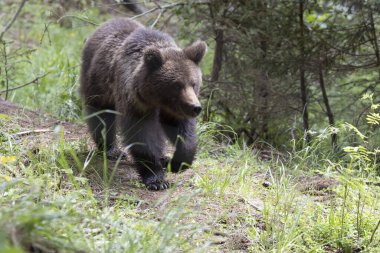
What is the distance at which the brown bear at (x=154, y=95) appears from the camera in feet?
17.1

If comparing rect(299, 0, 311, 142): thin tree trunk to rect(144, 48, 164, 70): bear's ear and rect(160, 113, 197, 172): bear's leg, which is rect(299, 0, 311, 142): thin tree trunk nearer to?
rect(160, 113, 197, 172): bear's leg

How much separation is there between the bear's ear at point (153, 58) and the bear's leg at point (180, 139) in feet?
1.68

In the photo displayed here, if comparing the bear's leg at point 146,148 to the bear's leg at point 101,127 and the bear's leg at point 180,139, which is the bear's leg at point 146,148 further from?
the bear's leg at point 101,127

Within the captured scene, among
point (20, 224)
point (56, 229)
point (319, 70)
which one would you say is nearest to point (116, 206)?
point (56, 229)

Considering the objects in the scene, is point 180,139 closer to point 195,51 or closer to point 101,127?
point 195,51

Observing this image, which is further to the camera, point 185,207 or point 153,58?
point 153,58

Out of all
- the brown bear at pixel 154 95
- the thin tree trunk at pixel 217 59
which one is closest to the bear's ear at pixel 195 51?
the brown bear at pixel 154 95

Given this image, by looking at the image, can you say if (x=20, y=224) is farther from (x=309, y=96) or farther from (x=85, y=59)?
(x=309, y=96)

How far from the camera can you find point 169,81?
17.2ft

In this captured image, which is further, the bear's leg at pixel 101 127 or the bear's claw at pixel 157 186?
the bear's leg at pixel 101 127

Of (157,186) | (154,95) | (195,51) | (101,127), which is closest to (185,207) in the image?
(157,186)

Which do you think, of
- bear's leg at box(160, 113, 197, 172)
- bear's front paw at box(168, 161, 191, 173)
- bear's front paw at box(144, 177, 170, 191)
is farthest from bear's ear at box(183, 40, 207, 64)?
bear's front paw at box(144, 177, 170, 191)

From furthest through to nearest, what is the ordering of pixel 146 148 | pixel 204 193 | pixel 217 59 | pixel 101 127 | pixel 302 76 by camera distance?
pixel 217 59 < pixel 302 76 < pixel 101 127 < pixel 146 148 < pixel 204 193

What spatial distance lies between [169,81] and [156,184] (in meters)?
0.95
